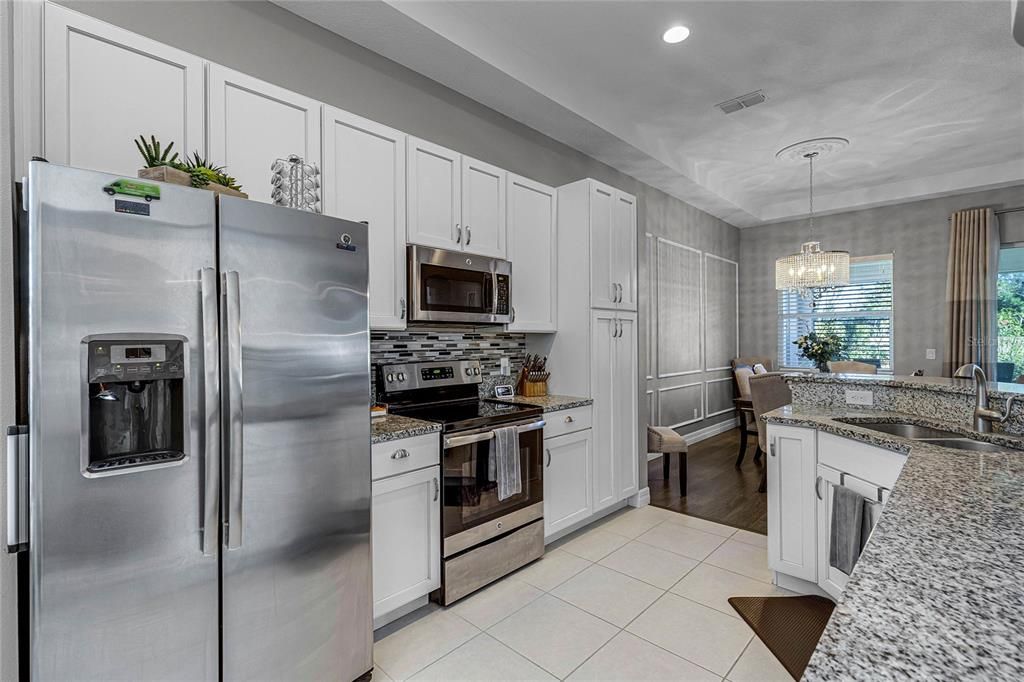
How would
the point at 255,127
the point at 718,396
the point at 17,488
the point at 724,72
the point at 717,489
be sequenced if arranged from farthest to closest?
1. the point at 718,396
2. the point at 717,489
3. the point at 724,72
4. the point at 255,127
5. the point at 17,488

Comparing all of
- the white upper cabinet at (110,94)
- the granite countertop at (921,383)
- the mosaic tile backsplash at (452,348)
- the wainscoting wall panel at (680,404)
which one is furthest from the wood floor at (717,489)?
the white upper cabinet at (110,94)

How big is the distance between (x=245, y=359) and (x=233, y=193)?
1.85 ft

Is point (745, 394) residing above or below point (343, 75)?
below

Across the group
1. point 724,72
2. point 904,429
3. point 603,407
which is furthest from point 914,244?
point 603,407

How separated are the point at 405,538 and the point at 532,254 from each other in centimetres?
195

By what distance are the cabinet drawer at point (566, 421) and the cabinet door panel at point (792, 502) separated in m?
1.08

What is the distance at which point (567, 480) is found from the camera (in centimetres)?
319

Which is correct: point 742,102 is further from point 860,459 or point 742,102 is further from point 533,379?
point 860,459

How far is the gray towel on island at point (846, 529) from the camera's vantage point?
2158 mm

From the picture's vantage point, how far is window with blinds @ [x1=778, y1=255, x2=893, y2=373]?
19.9 feet

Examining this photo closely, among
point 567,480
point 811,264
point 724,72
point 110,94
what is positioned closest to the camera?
point 110,94

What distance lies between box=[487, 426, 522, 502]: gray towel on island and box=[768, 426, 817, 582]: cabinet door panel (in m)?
1.35

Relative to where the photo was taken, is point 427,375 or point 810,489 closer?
point 810,489

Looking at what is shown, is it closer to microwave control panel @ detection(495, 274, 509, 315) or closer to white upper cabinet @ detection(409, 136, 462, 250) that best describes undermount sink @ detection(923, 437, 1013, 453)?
microwave control panel @ detection(495, 274, 509, 315)
